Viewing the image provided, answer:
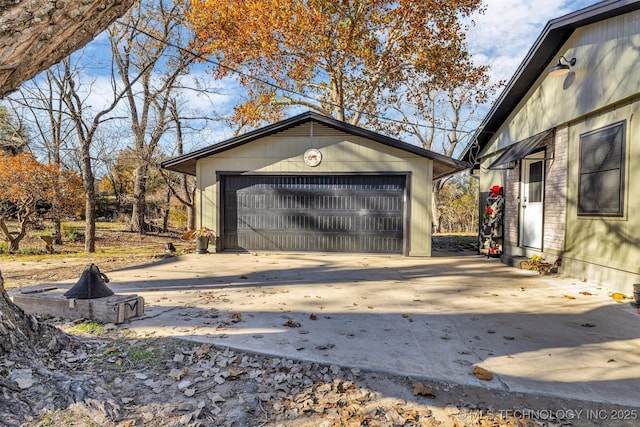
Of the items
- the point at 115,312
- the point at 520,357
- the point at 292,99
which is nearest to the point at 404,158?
the point at 520,357

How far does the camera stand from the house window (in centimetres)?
528

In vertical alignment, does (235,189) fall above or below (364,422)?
above

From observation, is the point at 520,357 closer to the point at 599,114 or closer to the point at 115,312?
the point at 115,312

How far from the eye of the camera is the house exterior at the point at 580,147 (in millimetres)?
5102

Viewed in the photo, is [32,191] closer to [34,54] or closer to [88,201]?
[88,201]

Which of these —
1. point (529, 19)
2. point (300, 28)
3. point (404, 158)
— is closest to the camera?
point (404, 158)

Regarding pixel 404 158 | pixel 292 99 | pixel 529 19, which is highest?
pixel 529 19

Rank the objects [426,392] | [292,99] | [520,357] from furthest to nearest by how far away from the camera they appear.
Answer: [292,99] < [520,357] < [426,392]

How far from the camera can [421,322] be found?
12.7 ft

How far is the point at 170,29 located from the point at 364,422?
17313 mm

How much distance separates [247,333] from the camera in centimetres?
341

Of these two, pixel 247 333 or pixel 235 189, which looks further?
pixel 235 189

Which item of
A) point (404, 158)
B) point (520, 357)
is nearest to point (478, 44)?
point (404, 158)

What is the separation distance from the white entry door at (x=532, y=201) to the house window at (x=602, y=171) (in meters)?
1.34
